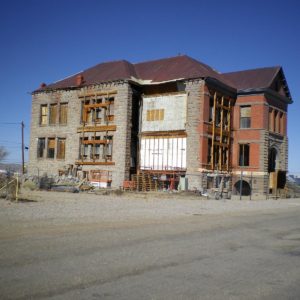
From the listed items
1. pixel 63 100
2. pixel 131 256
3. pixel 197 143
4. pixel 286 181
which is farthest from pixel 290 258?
pixel 63 100

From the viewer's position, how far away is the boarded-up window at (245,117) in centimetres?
4194

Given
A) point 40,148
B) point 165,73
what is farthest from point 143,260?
point 40,148

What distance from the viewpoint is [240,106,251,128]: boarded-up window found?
138 ft

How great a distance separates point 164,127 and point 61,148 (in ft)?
38.7

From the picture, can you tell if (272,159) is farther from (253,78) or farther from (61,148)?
(61,148)

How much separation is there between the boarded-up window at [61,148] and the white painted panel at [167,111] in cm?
912

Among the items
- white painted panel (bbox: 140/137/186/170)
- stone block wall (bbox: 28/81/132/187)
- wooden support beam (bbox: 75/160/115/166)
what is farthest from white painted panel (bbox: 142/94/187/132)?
wooden support beam (bbox: 75/160/115/166)

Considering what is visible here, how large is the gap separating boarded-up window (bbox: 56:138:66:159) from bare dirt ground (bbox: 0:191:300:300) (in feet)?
96.0

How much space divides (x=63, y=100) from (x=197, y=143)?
15502 mm

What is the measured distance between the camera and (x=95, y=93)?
41.2m

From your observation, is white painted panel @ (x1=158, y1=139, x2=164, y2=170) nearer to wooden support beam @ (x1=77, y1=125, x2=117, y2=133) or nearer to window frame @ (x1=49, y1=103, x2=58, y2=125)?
wooden support beam @ (x1=77, y1=125, x2=117, y2=133)

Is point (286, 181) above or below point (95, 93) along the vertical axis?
below

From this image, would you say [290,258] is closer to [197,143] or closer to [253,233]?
[253,233]

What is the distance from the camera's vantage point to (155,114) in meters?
39.5
